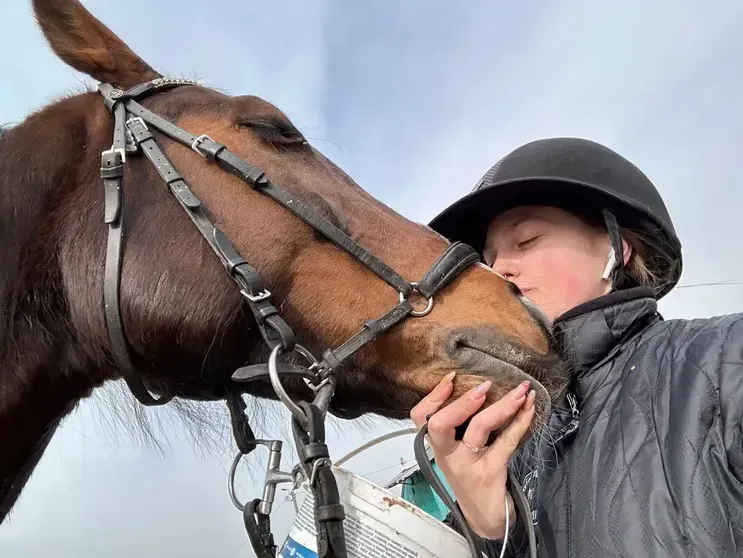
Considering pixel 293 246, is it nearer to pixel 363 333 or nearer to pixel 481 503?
pixel 363 333

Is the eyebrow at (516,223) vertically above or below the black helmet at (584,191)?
below

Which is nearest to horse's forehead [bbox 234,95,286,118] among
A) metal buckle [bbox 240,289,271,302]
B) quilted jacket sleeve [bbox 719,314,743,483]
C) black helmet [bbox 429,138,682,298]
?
metal buckle [bbox 240,289,271,302]

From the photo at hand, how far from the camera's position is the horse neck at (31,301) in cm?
232

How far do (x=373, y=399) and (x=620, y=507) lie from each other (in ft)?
2.98

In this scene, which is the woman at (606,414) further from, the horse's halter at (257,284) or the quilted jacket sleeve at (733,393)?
the horse's halter at (257,284)

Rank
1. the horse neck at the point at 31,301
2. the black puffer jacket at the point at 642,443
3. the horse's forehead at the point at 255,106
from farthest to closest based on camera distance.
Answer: the horse's forehead at the point at 255,106, the horse neck at the point at 31,301, the black puffer jacket at the point at 642,443

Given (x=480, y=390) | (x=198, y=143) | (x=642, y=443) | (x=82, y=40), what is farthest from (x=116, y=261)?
(x=642, y=443)

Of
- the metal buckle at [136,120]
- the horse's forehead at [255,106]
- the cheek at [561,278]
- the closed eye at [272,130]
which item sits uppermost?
the horse's forehead at [255,106]

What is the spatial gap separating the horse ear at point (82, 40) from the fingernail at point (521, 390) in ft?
7.14

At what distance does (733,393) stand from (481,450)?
731 millimetres

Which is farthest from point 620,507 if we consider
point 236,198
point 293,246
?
point 236,198

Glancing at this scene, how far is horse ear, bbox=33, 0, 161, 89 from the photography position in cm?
261

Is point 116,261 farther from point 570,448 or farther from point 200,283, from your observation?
point 570,448

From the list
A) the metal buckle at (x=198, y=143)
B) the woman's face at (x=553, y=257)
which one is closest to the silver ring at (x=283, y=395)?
the metal buckle at (x=198, y=143)
